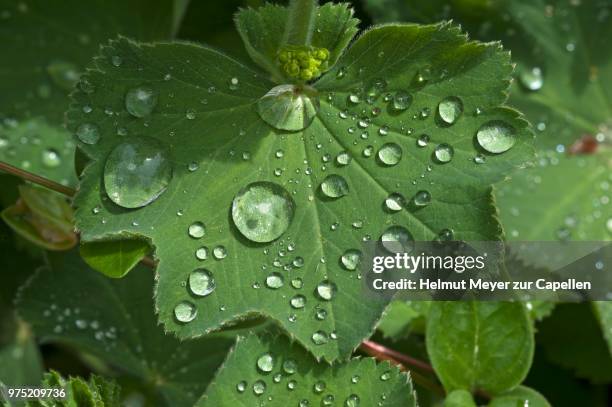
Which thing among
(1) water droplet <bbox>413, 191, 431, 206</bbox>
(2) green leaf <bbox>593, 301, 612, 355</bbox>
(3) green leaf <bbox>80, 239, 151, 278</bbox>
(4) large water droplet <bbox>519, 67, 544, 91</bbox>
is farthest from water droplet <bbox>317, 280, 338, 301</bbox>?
(4) large water droplet <bbox>519, 67, 544, 91</bbox>

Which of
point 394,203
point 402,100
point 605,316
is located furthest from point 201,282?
point 605,316

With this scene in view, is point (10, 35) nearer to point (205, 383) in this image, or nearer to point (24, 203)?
point (24, 203)

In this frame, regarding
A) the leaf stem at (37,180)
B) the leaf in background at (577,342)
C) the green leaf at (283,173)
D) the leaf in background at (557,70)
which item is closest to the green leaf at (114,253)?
the green leaf at (283,173)

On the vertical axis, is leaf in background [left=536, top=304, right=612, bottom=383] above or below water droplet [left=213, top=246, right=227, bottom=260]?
above

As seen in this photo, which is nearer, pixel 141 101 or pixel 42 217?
pixel 141 101

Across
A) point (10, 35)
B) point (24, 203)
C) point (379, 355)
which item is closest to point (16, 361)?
point (24, 203)

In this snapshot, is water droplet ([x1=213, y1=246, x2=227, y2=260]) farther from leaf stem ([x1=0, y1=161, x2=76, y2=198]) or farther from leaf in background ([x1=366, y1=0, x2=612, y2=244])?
leaf in background ([x1=366, y1=0, x2=612, y2=244])

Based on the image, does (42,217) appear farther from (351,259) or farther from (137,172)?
(351,259)
